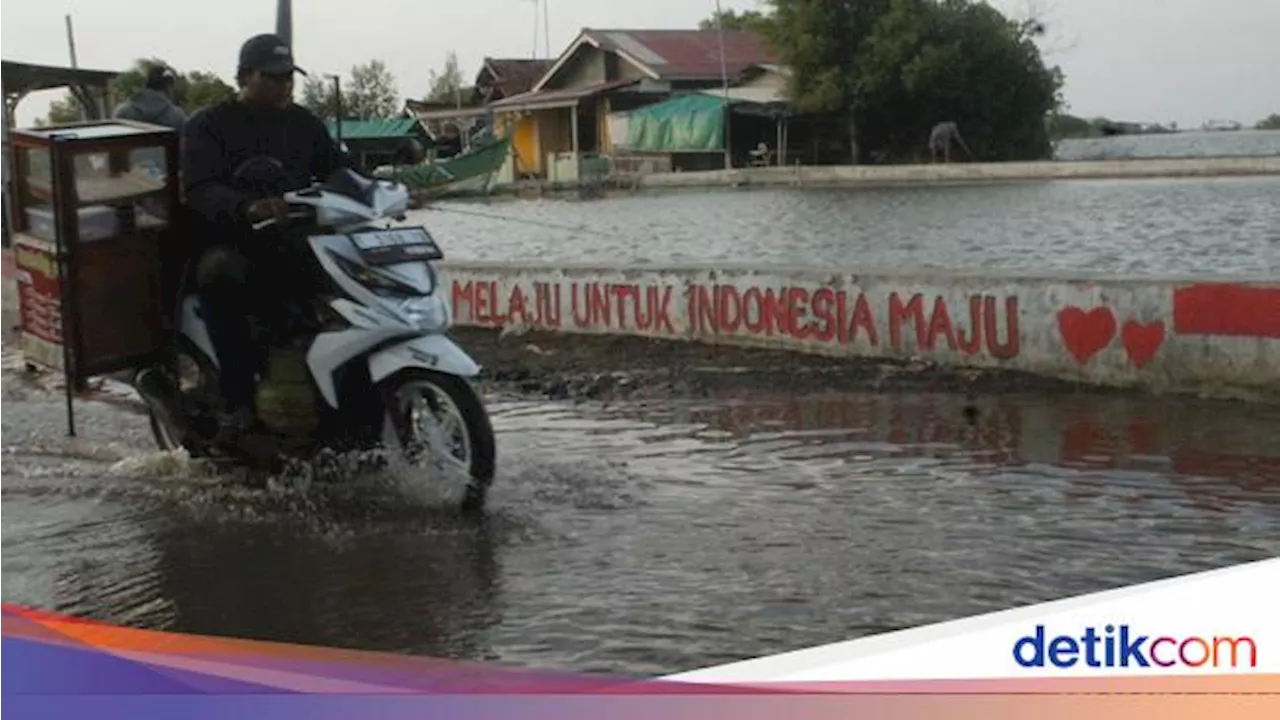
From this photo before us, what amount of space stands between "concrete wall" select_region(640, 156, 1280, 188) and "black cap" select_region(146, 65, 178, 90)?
1124 inches

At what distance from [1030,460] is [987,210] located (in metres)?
18.6

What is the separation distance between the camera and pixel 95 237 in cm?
558

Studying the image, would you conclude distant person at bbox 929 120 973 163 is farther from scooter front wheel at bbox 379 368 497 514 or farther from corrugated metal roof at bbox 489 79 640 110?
scooter front wheel at bbox 379 368 497 514

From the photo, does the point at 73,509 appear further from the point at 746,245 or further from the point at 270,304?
the point at 746,245

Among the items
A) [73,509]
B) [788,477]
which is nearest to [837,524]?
[788,477]

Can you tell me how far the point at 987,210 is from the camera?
23.6m

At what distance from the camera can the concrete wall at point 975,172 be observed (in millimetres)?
32375

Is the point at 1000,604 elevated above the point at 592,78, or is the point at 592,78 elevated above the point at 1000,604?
the point at 592,78

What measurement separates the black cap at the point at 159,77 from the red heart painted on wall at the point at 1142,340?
5087 millimetres

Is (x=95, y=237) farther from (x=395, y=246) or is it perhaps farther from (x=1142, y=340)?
(x=1142, y=340)

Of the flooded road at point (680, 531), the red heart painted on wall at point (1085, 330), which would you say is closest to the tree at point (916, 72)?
the red heart painted on wall at point (1085, 330)

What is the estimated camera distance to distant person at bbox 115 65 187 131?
7.23 m

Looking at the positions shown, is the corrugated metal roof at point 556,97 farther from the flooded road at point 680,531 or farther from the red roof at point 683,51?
the flooded road at point 680,531

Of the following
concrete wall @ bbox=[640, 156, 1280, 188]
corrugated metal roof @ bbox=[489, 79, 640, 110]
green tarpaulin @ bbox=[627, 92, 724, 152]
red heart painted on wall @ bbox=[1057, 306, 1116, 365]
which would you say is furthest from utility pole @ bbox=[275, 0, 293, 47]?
corrugated metal roof @ bbox=[489, 79, 640, 110]
